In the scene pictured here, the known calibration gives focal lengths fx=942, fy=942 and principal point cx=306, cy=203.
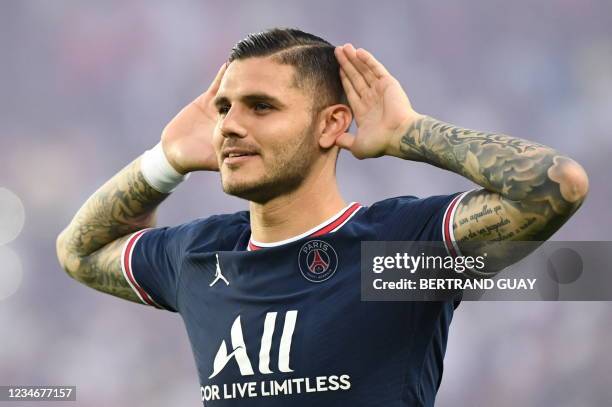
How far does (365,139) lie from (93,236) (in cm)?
145

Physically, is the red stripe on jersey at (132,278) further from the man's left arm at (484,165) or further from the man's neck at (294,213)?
the man's left arm at (484,165)

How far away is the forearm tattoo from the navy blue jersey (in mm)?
123

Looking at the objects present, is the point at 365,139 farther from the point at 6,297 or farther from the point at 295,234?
the point at 6,297

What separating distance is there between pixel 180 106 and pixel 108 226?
6.09 metres

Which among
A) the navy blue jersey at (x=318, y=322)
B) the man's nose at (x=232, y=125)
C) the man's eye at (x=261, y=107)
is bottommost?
the navy blue jersey at (x=318, y=322)

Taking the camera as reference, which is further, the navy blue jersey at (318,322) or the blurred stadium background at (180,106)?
the blurred stadium background at (180,106)

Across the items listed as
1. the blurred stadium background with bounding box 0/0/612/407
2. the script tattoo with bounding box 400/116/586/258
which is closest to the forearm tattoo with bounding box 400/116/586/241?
the script tattoo with bounding box 400/116/586/258

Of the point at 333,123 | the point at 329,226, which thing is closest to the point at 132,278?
the point at 329,226

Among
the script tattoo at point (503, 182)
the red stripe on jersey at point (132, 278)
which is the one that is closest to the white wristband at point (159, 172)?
the red stripe on jersey at point (132, 278)

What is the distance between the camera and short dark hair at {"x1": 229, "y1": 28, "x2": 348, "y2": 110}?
3.66 m

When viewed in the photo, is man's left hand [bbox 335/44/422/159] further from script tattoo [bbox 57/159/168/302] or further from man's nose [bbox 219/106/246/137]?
script tattoo [bbox 57/159/168/302]

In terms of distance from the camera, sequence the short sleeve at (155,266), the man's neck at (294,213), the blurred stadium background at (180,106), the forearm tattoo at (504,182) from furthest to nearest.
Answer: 1. the blurred stadium background at (180,106)
2. the short sleeve at (155,266)
3. the man's neck at (294,213)
4. the forearm tattoo at (504,182)

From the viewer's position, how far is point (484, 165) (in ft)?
10.3

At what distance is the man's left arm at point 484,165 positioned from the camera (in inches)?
116
